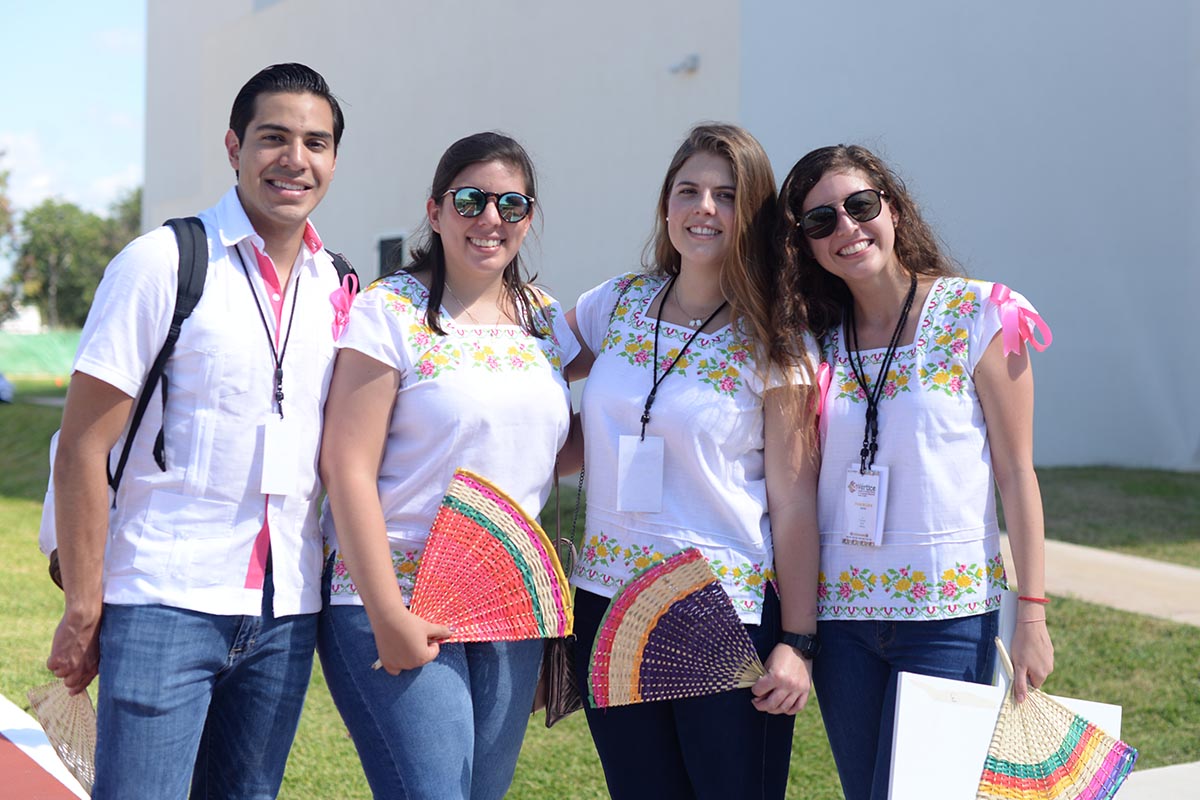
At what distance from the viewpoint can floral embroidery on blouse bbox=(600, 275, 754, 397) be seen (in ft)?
8.51

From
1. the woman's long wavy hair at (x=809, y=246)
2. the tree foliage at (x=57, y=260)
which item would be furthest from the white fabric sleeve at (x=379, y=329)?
the tree foliage at (x=57, y=260)

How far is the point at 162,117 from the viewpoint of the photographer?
24281 millimetres

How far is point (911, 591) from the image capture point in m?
2.50

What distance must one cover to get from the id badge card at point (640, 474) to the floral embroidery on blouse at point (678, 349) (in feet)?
0.62

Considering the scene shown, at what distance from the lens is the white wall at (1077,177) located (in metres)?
10.8

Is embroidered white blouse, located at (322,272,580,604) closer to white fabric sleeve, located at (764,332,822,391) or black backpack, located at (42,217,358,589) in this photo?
black backpack, located at (42,217,358,589)

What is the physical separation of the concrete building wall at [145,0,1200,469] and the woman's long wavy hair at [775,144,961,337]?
7.26 m

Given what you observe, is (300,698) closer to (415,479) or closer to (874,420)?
(415,479)

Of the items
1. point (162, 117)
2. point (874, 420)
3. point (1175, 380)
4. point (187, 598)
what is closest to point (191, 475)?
point (187, 598)

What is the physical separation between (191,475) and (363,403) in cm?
37

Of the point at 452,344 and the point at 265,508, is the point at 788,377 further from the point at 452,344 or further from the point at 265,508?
the point at 265,508

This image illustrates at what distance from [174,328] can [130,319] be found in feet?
0.27

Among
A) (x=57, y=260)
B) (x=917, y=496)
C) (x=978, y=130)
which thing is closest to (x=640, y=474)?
(x=917, y=496)

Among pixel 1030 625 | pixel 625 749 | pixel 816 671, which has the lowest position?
pixel 625 749
